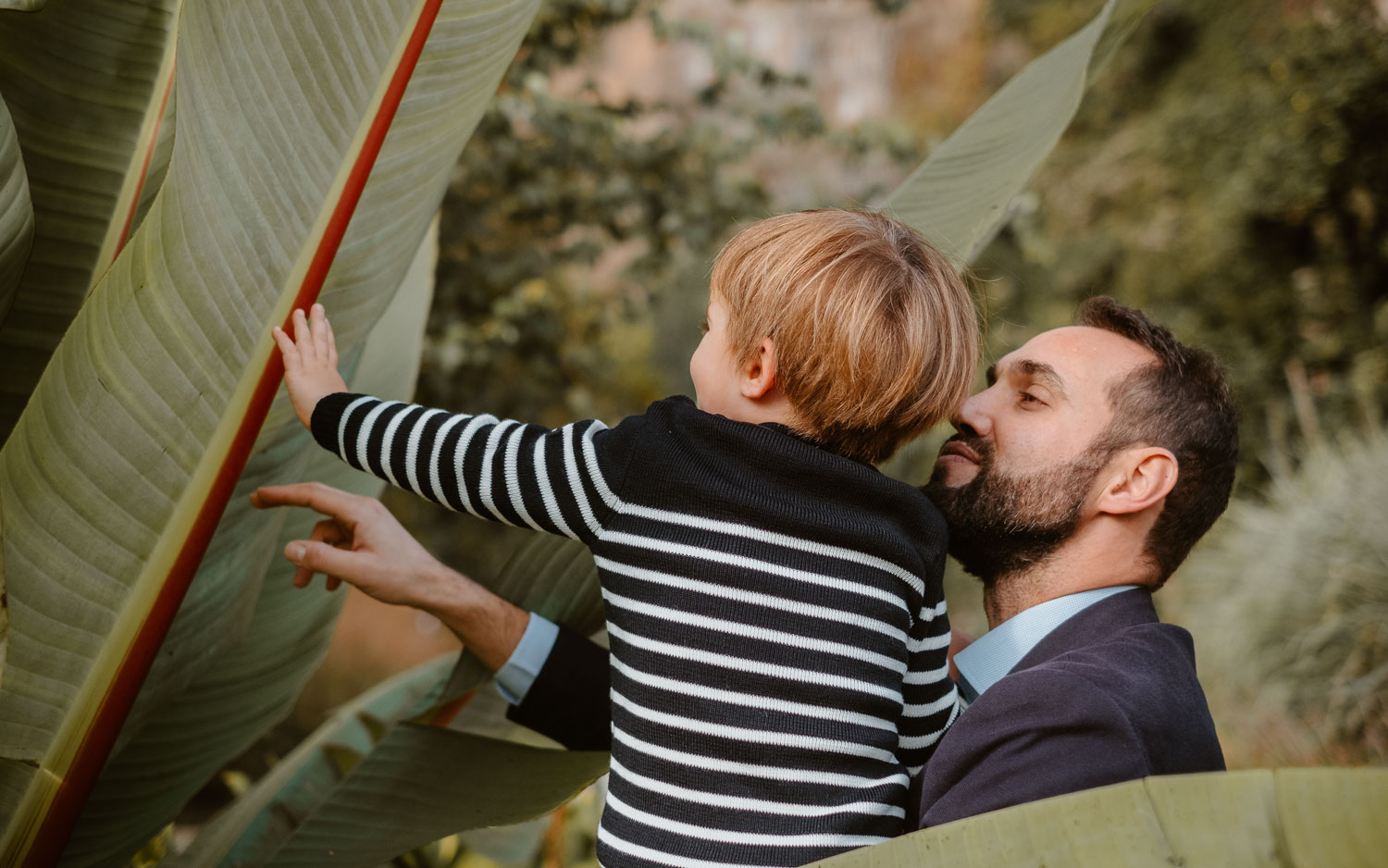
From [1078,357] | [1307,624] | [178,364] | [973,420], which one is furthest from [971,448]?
[1307,624]

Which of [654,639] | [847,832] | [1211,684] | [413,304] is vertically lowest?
[1211,684]

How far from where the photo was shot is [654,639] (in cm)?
87

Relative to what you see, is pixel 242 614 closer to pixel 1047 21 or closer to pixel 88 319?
pixel 88 319

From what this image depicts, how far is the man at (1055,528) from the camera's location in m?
0.97

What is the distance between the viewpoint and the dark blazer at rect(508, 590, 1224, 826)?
0.83m

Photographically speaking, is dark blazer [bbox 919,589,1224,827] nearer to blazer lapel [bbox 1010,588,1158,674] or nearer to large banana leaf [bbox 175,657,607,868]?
blazer lapel [bbox 1010,588,1158,674]

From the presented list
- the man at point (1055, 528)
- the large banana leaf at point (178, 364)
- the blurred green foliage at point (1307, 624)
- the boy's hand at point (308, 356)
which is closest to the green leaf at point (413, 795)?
the man at point (1055, 528)

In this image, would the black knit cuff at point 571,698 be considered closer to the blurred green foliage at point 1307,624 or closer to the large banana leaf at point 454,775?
the large banana leaf at point 454,775

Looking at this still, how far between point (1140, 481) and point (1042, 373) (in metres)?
0.16

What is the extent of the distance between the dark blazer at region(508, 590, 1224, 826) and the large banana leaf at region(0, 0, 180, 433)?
0.90 meters

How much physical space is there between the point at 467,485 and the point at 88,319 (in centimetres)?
31

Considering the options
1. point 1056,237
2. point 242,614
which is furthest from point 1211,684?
point 1056,237

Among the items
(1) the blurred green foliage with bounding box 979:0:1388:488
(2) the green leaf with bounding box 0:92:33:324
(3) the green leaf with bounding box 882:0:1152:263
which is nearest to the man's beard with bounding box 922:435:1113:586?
(3) the green leaf with bounding box 882:0:1152:263

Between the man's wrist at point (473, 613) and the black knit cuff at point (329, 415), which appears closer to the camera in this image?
the black knit cuff at point (329, 415)
